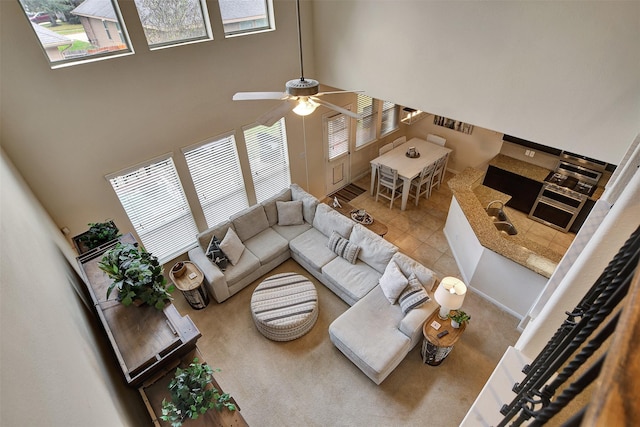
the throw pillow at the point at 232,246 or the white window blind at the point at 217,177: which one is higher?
the white window blind at the point at 217,177

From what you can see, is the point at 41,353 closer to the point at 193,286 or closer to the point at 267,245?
the point at 193,286

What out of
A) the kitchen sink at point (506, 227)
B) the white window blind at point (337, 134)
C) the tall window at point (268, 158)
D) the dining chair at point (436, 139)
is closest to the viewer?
the kitchen sink at point (506, 227)

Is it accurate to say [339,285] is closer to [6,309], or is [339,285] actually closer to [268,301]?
[268,301]

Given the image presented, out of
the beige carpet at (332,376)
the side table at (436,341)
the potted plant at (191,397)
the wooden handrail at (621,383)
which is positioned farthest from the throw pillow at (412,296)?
the wooden handrail at (621,383)

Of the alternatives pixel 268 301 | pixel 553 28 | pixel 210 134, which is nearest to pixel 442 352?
pixel 268 301

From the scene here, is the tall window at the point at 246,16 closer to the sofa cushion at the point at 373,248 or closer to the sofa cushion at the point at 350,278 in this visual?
the sofa cushion at the point at 373,248

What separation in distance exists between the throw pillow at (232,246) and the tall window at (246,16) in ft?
9.85

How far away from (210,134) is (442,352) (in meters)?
4.55

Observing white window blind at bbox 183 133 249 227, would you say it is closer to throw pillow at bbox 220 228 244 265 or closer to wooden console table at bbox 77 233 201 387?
throw pillow at bbox 220 228 244 265

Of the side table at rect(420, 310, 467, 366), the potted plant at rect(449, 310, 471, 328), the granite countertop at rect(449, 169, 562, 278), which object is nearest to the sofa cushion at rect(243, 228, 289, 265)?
the side table at rect(420, 310, 467, 366)

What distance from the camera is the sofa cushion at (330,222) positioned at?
545 cm

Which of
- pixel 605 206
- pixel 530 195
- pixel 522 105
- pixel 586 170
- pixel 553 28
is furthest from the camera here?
pixel 530 195

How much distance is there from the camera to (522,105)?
3736mm

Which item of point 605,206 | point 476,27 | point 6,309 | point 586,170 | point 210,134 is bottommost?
point 586,170
